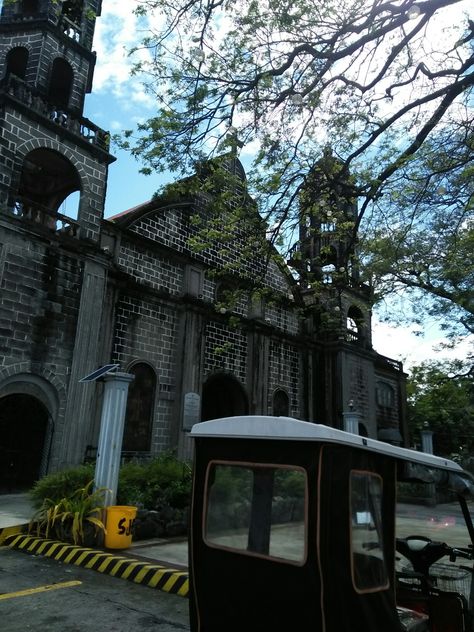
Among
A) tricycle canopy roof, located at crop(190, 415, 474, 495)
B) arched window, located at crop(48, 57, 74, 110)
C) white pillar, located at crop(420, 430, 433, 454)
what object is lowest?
tricycle canopy roof, located at crop(190, 415, 474, 495)

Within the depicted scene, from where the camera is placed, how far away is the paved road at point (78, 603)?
4.42 meters

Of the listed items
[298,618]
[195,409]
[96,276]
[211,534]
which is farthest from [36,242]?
[298,618]

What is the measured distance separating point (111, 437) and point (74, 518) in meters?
1.30

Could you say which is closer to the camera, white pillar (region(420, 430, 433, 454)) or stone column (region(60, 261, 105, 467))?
stone column (region(60, 261, 105, 467))

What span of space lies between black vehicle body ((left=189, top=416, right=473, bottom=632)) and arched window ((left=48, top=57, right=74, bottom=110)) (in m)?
13.7

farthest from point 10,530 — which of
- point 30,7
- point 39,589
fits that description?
point 30,7

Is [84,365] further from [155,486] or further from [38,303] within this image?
[155,486]

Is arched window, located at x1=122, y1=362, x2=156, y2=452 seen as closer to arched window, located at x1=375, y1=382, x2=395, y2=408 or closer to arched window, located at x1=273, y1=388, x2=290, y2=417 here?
arched window, located at x1=273, y1=388, x2=290, y2=417

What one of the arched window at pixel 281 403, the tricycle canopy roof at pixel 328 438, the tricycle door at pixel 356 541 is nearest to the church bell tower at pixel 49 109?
the arched window at pixel 281 403

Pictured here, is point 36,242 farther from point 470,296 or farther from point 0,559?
point 470,296

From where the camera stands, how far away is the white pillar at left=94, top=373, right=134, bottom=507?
7961mm

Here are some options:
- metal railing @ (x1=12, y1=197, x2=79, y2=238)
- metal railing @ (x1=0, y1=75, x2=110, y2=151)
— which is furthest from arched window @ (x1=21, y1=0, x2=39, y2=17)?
metal railing @ (x1=12, y1=197, x2=79, y2=238)

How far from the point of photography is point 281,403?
1933 cm

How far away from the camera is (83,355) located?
41.0ft
